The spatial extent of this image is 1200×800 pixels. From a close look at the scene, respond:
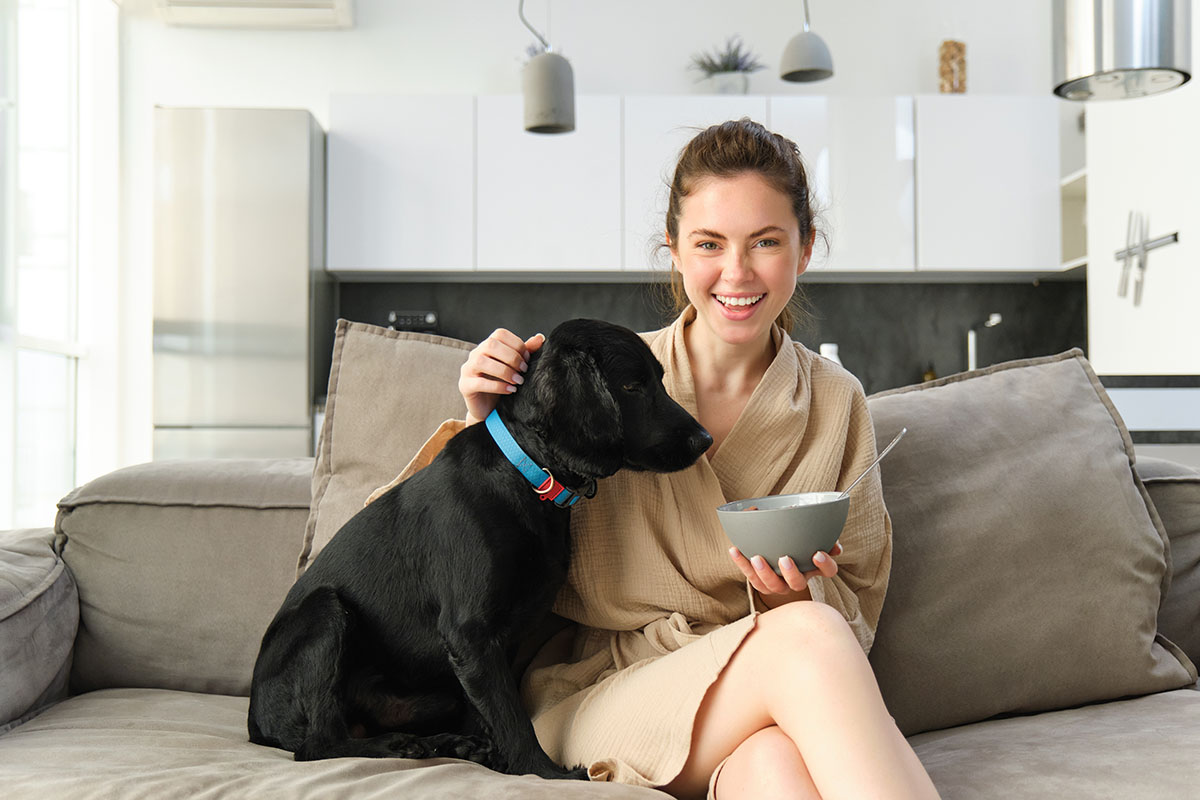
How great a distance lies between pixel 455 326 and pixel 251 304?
1.08 meters

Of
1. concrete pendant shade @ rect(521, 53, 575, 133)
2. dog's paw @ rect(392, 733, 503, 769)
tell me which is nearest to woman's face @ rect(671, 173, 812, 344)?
Answer: dog's paw @ rect(392, 733, 503, 769)

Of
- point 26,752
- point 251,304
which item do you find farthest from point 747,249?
point 251,304

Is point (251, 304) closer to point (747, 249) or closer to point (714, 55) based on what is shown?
point (714, 55)

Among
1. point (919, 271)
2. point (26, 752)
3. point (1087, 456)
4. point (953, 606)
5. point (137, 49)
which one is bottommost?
point (26, 752)

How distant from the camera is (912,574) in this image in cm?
158

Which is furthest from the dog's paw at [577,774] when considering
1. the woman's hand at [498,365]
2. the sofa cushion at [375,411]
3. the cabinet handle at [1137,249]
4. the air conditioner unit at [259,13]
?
the air conditioner unit at [259,13]

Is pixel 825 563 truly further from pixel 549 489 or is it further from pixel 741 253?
pixel 741 253

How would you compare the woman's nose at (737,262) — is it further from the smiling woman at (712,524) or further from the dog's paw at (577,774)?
the dog's paw at (577,774)

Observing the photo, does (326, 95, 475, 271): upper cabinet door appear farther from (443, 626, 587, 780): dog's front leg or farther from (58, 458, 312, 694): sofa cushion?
(443, 626, 587, 780): dog's front leg

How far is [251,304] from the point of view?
169 inches

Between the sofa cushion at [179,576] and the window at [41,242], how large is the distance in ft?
6.87

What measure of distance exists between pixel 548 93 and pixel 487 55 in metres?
2.08

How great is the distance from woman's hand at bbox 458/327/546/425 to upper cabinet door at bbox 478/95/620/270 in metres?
3.28

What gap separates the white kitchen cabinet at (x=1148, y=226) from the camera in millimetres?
3518
